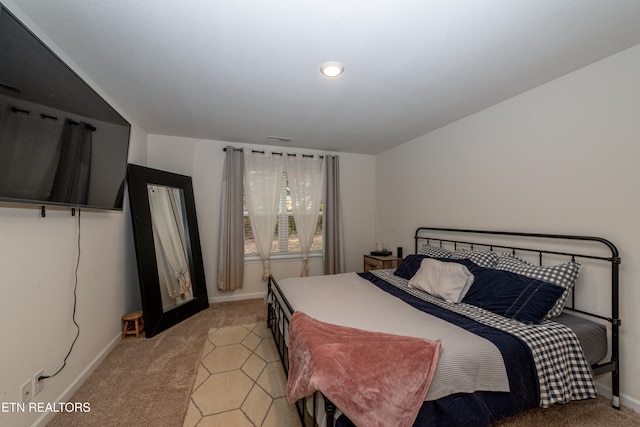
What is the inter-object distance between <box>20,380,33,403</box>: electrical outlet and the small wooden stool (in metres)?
1.21

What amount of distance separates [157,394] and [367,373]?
5.48ft

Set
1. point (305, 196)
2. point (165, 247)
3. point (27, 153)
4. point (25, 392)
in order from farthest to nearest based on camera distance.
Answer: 1. point (305, 196)
2. point (165, 247)
3. point (25, 392)
4. point (27, 153)

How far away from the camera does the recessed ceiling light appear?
5.83ft

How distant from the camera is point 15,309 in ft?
4.57

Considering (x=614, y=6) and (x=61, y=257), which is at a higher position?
(x=614, y=6)

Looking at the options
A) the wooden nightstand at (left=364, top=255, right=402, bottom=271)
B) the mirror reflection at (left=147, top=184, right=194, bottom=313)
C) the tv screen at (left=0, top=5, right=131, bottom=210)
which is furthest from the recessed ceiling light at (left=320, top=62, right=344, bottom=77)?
the wooden nightstand at (left=364, top=255, right=402, bottom=271)

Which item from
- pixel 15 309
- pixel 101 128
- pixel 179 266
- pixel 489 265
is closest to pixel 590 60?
pixel 489 265

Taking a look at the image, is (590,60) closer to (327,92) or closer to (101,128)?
(327,92)

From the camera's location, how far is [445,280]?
218 centimetres

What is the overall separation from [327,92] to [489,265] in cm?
213

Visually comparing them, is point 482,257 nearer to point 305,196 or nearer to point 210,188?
point 305,196

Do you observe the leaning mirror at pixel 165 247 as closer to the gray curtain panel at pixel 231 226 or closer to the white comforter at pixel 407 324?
the gray curtain panel at pixel 231 226

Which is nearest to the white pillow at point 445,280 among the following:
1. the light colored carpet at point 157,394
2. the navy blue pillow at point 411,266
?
the navy blue pillow at point 411,266

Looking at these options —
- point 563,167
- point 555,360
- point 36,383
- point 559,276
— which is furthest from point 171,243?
point 563,167
